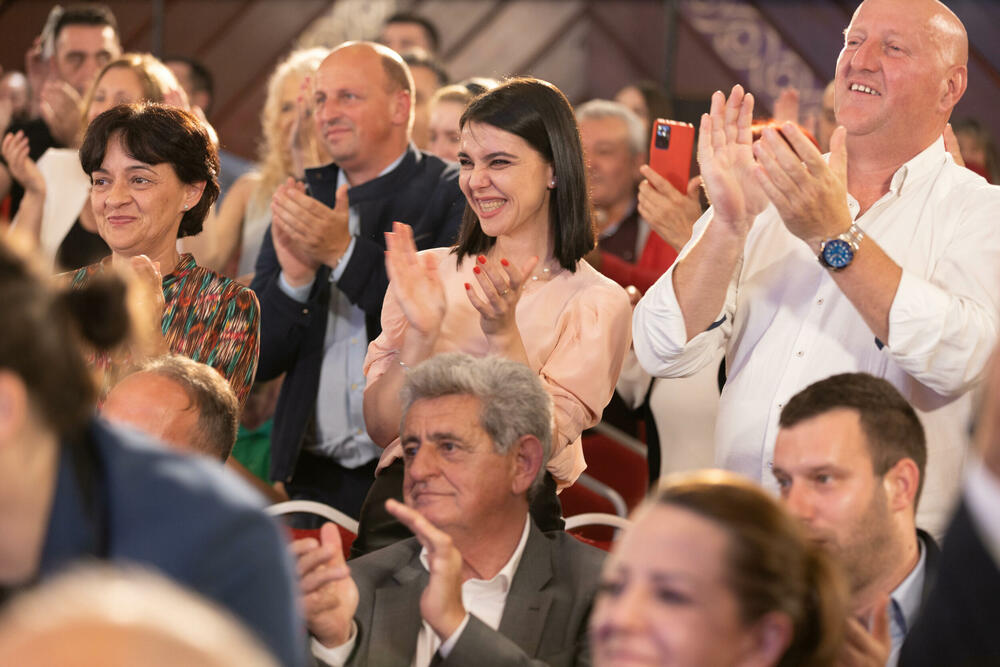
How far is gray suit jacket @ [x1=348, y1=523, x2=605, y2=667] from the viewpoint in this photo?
2119mm

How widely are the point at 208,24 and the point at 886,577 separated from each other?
16.5ft

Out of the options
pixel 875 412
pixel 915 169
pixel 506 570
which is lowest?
pixel 506 570

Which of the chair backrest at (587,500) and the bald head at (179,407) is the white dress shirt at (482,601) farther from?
the chair backrest at (587,500)

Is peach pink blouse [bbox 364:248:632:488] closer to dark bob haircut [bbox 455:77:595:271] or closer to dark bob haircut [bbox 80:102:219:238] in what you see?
dark bob haircut [bbox 455:77:595:271]

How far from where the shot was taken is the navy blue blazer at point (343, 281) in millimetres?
3094

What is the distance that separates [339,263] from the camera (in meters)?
3.05

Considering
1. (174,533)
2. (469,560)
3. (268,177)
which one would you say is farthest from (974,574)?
(268,177)

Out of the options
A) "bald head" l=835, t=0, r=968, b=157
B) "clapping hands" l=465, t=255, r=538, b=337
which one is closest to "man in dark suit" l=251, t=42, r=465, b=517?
"clapping hands" l=465, t=255, r=538, b=337

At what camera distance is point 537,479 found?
2.38 metres

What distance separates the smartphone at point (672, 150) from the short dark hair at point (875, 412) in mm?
1085

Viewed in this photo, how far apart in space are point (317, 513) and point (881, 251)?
4.03 feet

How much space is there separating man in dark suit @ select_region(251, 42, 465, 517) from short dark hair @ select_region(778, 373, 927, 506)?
126cm

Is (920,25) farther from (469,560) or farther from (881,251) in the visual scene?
(469,560)

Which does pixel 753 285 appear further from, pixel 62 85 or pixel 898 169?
pixel 62 85
